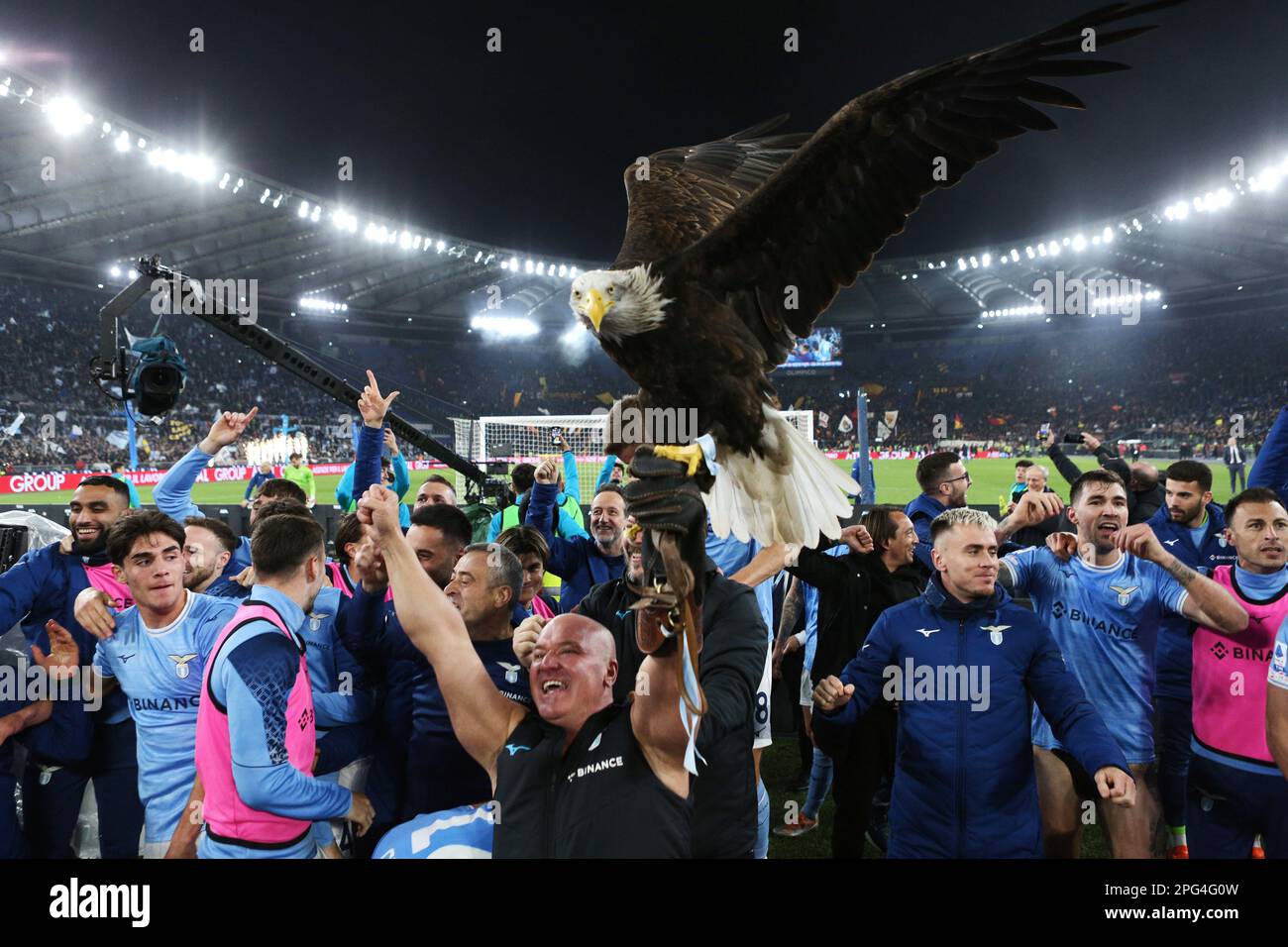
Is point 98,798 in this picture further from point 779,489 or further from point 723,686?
point 779,489

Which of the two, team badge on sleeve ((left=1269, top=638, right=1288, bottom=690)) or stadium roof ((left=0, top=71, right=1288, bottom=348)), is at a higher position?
stadium roof ((left=0, top=71, right=1288, bottom=348))

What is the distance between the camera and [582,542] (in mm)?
5129

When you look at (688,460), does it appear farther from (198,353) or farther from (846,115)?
(198,353)

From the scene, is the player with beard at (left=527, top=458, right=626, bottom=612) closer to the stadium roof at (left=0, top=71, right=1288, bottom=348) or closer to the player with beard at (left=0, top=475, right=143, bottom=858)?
the player with beard at (left=0, top=475, right=143, bottom=858)

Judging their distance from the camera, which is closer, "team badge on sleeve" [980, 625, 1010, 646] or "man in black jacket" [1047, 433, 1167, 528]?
"team badge on sleeve" [980, 625, 1010, 646]

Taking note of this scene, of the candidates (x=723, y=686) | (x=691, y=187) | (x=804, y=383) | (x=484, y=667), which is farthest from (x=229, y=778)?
(x=804, y=383)

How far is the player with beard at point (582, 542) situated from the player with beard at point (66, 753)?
230cm

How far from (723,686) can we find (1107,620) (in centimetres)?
243

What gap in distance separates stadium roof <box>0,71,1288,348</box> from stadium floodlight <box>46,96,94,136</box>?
6cm

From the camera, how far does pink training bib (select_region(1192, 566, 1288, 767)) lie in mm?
3205

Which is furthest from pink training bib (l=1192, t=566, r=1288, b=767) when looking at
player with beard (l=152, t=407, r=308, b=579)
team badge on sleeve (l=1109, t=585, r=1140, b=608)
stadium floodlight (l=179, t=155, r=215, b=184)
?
stadium floodlight (l=179, t=155, r=215, b=184)

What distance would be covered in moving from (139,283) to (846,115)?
3357 millimetres

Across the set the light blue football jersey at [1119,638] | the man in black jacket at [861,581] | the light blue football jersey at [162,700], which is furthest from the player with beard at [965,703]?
the light blue football jersey at [162,700]

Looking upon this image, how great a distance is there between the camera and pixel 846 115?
2902 millimetres
